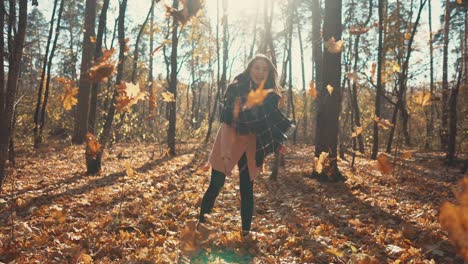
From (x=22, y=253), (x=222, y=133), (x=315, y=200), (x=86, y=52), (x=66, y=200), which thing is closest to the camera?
(x=22, y=253)

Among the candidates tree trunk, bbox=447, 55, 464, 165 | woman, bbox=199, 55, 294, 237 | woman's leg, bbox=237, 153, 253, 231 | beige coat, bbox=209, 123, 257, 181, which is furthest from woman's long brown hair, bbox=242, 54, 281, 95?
tree trunk, bbox=447, 55, 464, 165

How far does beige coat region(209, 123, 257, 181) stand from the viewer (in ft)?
9.97

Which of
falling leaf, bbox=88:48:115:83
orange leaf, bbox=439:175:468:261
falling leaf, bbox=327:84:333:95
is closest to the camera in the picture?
orange leaf, bbox=439:175:468:261

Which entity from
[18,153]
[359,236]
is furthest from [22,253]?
[18,153]

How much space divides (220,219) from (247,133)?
5.06 ft

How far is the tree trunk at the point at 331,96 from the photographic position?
6.43 m

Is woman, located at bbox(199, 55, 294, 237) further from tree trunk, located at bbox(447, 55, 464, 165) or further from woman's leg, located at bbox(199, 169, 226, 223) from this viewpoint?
tree trunk, located at bbox(447, 55, 464, 165)

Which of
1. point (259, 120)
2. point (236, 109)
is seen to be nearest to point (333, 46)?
point (259, 120)

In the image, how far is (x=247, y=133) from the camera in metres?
3.11

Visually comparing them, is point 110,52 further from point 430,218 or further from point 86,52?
point 86,52

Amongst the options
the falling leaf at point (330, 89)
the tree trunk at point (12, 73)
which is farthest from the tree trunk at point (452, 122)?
the tree trunk at point (12, 73)

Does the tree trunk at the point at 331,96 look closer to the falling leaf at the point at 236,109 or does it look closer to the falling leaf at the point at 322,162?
the falling leaf at the point at 322,162

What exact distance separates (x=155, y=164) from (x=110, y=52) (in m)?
6.01

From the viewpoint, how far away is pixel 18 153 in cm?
A: 1034
